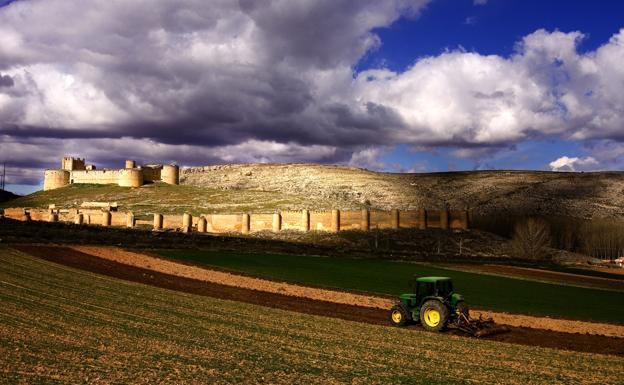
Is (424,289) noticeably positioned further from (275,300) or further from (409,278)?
(409,278)

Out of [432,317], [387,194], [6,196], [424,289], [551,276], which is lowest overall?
[551,276]

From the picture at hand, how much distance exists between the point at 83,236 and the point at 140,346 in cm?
4321

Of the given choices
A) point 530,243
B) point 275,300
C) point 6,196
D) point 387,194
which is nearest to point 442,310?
point 275,300

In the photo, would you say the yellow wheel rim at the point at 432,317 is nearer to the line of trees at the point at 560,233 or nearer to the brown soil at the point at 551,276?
the brown soil at the point at 551,276

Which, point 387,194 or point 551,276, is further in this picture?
point 387,194

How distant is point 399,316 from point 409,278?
19.7 meters

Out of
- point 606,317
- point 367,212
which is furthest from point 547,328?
point 367,212

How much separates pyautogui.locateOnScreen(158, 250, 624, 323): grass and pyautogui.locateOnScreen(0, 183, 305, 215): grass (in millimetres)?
50920

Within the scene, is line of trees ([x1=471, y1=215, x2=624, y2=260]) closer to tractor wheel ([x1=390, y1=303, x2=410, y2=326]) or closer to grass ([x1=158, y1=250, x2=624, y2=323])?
grass ([x1=158, y1=250, x2=624, y2=323])

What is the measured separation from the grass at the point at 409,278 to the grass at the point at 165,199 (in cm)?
5092

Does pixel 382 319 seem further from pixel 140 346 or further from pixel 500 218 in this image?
pixel 500 218

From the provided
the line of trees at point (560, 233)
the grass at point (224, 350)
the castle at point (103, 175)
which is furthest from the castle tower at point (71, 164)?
the grass at point (224, 350)

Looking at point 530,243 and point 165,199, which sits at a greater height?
point 165,199

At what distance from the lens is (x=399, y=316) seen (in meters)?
22.9
